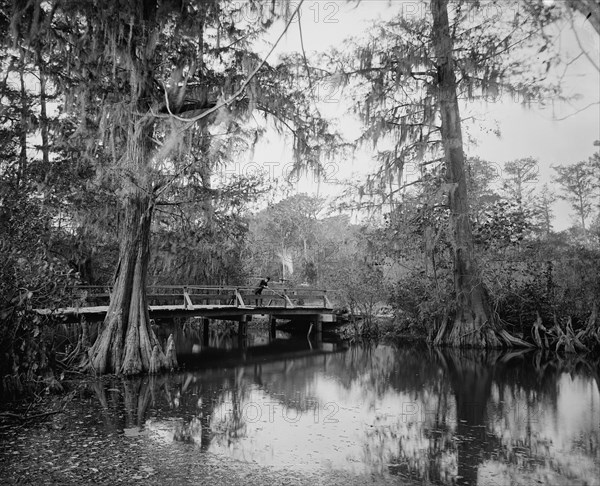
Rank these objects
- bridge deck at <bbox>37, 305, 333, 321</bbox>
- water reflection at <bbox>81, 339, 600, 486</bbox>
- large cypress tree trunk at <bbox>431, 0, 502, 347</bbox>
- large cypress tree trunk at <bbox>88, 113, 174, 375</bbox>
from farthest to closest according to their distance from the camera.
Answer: large cypress tree trunk at <bbox>431, 0, 502, 347</bbox>, bridge deck at <bbox>37, 305, 333, 321</bbox>, large cypress tree trunk at <bbox>88, 113, 174, 375</bbox>, water reflection at <bbox>81, 339, 600, 486</bbox>

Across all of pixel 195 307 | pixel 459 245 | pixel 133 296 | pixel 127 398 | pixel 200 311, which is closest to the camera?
pixel 127 398

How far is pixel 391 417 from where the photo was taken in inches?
284

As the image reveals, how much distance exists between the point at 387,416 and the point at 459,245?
29.6 ft

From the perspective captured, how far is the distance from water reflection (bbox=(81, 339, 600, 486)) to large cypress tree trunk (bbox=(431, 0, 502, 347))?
7.05 ft

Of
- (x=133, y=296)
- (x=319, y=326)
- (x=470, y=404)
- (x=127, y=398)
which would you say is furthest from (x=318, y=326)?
(x=127, y=398)

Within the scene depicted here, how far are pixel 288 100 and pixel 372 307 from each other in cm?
1224

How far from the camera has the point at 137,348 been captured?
400 inches

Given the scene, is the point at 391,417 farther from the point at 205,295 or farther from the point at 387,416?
the point at 205,295

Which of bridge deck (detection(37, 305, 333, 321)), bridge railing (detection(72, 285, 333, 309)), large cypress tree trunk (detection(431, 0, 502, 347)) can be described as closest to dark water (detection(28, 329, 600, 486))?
large cypress tree trunk (detection(431, 0, 502, 347))

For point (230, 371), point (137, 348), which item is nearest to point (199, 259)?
point (230, 371)

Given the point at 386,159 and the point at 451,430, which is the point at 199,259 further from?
the point at 451,430

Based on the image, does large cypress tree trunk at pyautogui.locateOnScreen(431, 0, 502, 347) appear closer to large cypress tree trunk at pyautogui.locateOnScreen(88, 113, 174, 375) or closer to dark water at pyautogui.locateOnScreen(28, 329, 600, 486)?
dark water at pyautogui.locateOnScreen(28, 329, 600, 486)

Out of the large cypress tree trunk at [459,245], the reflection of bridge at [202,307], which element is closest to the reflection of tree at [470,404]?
the large cypress tree trunk at [459,245]

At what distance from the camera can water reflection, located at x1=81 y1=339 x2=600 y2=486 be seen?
4.98 m
